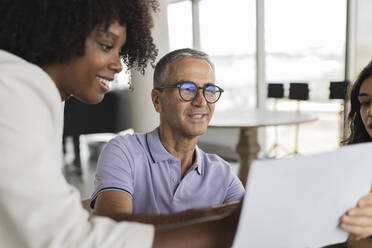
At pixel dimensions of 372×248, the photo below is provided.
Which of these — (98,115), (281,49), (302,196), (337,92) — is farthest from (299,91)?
(302,196)

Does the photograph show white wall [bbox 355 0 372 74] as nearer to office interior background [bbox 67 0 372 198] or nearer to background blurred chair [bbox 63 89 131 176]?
office interior background [bbox 67 0 372 198]

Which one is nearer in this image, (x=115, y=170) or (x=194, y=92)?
(x=115, y=170)

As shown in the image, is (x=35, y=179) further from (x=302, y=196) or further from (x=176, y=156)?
(x=176, y=156)

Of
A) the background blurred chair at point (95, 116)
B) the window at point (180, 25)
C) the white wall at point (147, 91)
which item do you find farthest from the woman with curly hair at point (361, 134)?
the window at point (180, 25)

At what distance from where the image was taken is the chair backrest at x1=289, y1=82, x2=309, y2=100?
4215mm

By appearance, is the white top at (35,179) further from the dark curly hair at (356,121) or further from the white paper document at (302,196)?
the dark curly hair at (356,121)

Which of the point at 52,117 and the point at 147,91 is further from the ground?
the point at 52,117

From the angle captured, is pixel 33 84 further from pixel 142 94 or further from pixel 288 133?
pixel 288 133

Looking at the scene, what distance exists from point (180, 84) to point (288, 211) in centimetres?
80

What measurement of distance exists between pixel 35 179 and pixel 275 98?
15.0 ft

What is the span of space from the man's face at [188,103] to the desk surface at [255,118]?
196 cm

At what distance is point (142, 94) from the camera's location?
Answer: 3.00 m

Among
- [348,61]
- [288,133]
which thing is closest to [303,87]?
[348,61]

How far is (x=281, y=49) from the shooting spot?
5.43 meters
